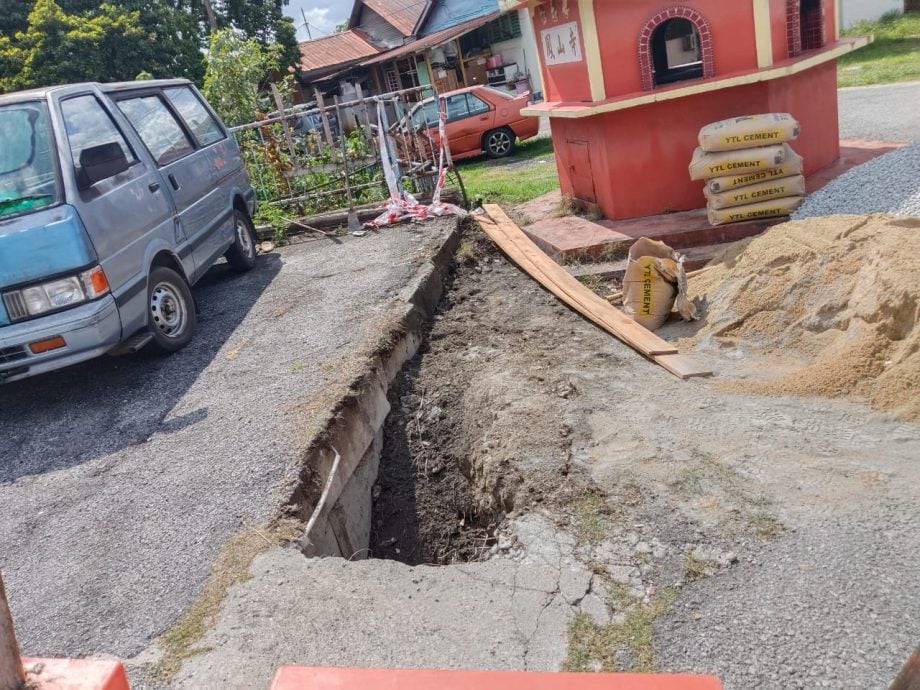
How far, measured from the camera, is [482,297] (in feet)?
24.3

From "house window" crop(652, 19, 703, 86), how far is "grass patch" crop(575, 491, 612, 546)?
6.32 m

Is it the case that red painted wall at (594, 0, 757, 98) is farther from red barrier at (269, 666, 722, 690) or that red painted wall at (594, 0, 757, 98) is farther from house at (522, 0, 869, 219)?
red barrier at (269, 666, 722, 690)

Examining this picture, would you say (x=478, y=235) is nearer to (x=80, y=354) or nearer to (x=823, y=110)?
(x=823, y=110)

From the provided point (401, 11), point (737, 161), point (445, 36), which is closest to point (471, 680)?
point (737, 161)

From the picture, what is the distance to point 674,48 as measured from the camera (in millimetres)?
10367

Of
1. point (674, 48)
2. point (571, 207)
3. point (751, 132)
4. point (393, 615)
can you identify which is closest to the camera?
point (393, 615)

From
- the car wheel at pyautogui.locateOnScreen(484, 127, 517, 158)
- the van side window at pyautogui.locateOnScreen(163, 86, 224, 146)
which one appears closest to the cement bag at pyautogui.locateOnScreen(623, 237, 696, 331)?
the van side window at pyautogui.locateOnScreen(163, 86, 224, 146)

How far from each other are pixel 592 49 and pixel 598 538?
624 cm

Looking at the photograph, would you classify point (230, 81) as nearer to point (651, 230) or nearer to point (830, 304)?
point (651, 230)

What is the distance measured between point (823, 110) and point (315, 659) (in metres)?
8.56

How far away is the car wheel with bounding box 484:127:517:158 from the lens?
1625 cm

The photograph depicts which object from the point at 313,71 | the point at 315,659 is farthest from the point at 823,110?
the point at 313,71

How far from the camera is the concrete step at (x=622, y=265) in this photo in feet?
25.1

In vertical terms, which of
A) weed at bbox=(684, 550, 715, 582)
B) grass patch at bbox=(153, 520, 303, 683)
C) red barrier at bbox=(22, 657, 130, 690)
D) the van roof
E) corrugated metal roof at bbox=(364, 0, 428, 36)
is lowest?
weed at bbox=(684, 550, 715, 582)
